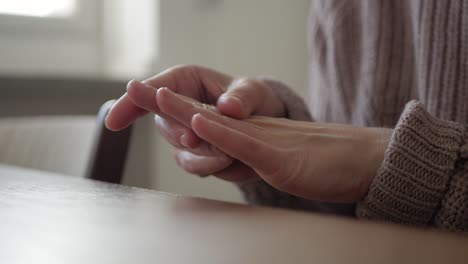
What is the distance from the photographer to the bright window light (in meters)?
1.50

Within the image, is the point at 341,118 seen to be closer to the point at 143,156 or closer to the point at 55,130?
the point at 55,130

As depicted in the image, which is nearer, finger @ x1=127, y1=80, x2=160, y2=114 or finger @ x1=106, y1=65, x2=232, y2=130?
finger @ x1=127, y1=80, x2=160, y2=114

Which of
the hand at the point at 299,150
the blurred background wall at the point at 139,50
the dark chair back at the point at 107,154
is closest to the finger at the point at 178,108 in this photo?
the hand at the point at 299,150

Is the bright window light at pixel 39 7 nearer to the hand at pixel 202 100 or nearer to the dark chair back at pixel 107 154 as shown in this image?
the dark chair back at pixel 107 154

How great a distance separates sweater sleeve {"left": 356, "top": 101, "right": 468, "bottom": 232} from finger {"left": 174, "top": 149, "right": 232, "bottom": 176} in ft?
0.46

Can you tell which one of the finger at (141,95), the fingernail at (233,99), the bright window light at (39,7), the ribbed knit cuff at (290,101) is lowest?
the bright window light at (39,7)

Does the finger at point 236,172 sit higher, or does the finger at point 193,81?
the finger at point 193,81

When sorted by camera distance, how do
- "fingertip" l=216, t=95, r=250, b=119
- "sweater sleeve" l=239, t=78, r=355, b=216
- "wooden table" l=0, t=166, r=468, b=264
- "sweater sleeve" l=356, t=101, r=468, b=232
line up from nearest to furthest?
"wooden table" l=0, t=166, r=468, b=264 → "sweater sleeve" l=356, t=101, r=468, b=232 → "fingertip" l=216, t=95, r=250, b=119 → "sweater sleeve" l=239, t=78, r=355, b=216

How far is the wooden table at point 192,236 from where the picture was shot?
0.81 ft

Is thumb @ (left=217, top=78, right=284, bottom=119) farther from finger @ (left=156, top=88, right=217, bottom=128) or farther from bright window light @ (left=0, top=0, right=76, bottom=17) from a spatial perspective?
bright window light @ (left=0, top=0, right=76, bottom=17)

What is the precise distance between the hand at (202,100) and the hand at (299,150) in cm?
2

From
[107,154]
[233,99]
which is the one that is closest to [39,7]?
[107,154]

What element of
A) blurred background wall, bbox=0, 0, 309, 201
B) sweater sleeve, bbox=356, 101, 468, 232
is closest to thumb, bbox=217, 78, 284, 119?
sweater sleeve, bbox=356, 101, 468, 232

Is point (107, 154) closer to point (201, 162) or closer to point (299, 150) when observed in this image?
point (201, 162)
